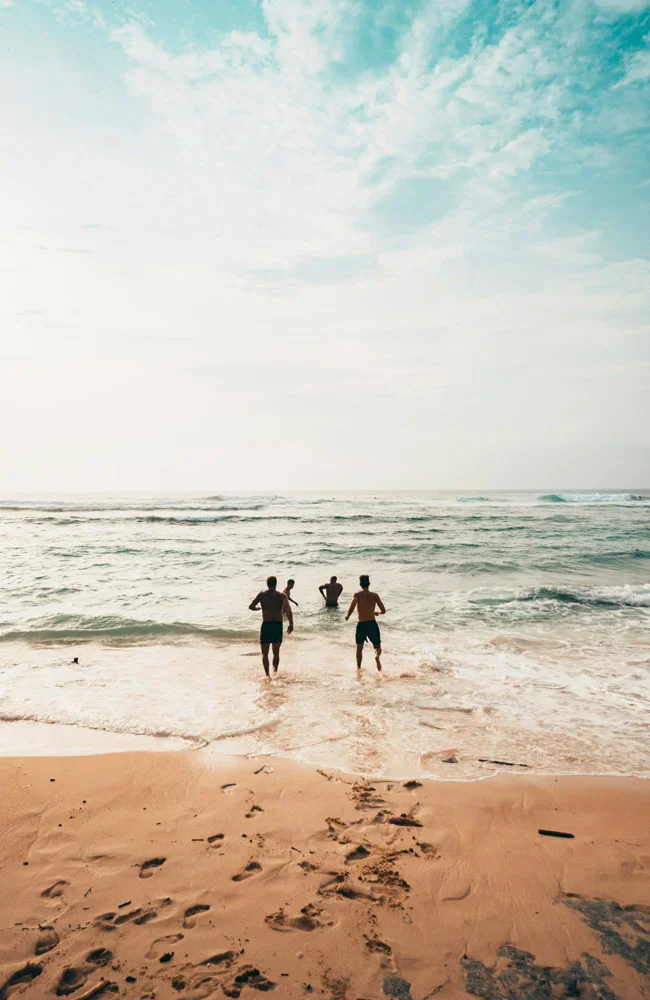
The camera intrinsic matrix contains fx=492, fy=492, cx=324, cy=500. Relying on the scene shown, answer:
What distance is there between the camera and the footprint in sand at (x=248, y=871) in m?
3.60

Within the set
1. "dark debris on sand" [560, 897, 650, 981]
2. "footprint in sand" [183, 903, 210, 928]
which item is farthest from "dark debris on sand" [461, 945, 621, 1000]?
"footprint in sand" [183, 903, 210, 928]

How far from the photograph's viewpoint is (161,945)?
3023mm

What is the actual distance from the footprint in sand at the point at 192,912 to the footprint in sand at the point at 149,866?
513 mm

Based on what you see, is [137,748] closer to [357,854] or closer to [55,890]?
[55,890]

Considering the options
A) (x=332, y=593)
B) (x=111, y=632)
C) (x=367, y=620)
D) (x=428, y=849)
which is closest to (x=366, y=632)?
(x=367, y=620)

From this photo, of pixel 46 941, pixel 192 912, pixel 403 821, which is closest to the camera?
pixel 46 941

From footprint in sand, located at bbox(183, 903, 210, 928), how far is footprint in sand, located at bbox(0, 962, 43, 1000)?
0.82 m

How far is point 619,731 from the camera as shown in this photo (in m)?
6.50

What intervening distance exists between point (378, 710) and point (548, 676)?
11.3 feet

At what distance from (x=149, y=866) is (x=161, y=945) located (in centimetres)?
78

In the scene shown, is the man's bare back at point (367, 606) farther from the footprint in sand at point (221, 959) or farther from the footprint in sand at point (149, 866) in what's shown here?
the footprint in sand at point (221, 959)

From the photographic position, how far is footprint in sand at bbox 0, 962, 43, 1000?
8.96ft

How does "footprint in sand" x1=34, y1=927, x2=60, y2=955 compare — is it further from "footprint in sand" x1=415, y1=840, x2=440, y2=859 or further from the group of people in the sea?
the group of people in the sea

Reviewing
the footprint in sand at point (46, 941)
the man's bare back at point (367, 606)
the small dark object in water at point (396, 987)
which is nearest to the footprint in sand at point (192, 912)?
the footprint in sand at point (46, 941)
